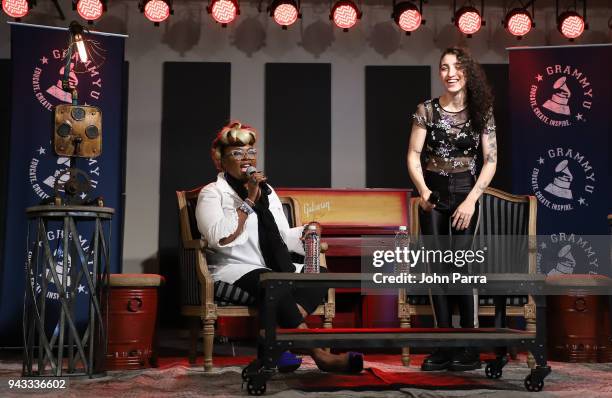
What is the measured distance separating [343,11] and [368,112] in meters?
0.94

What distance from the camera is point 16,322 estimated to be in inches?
207

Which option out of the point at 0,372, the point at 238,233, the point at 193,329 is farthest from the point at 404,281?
the point at 0,372

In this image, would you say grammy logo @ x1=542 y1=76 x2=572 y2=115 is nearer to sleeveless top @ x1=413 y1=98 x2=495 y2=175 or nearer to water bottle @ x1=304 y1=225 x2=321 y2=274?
sleeveless top @ x1=413 y1=98 x2=495 y2=175

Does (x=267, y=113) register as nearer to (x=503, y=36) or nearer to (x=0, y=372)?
(x=503, y=36)

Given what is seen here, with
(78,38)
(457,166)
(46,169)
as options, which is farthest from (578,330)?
(46,169)

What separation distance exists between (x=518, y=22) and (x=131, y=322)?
13.1 ft

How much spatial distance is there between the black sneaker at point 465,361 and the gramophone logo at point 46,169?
291 cm

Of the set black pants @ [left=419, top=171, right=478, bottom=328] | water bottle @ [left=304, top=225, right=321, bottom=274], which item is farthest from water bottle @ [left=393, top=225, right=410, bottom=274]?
water bottle @ [left=304, top=225, right=321, bottom=274]

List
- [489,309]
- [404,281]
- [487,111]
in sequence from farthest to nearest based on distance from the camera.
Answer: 1. [489,309]
2. [487,111]
3. [404,281]

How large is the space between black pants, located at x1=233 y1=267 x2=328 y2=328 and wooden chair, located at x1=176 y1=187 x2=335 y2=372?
0.42ft

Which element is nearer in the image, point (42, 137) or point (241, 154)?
point (241, 154)

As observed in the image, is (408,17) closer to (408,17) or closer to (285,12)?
(408,17)

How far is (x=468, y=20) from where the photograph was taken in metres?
6.27

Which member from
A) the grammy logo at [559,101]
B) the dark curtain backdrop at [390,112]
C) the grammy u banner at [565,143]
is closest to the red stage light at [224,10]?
the dark curtain backdrop at [390,112]
